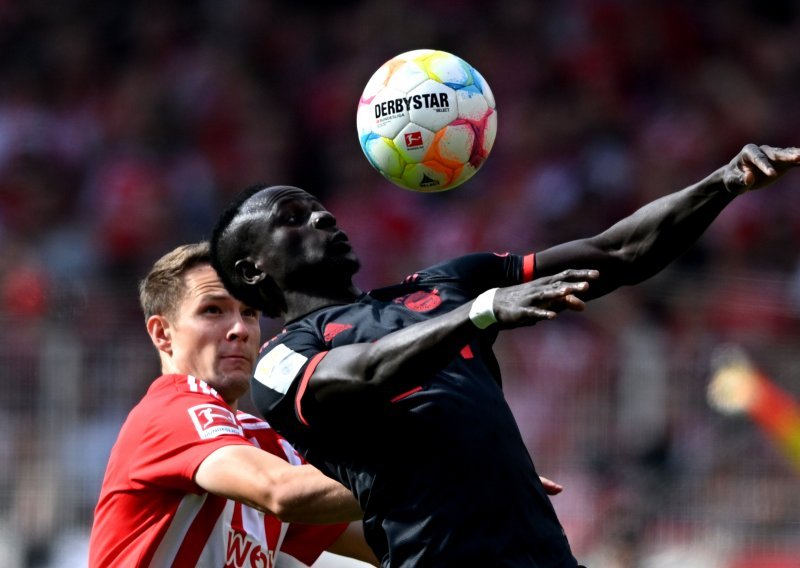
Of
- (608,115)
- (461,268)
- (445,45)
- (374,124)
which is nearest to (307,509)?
(461,268)

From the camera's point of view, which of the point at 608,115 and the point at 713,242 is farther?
the point at 608,115

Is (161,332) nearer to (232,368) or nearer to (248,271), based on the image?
(232,368)

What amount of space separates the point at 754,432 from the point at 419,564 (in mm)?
6244

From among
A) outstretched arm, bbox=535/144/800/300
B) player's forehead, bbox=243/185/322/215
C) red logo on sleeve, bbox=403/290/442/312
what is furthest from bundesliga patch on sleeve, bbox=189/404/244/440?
outstretched arm, bbox=535/144/800/300

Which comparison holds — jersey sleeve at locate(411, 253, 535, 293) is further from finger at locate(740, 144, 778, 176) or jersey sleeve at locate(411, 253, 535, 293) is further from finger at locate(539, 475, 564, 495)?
finger at locate(740, 144, 778, 176)

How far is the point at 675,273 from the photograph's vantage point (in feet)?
34.3

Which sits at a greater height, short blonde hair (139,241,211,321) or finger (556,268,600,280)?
finger (556,268,600,280)

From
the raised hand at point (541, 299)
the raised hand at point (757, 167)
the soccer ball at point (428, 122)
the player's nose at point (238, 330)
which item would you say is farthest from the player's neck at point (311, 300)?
the raised hand at point (757, 167)

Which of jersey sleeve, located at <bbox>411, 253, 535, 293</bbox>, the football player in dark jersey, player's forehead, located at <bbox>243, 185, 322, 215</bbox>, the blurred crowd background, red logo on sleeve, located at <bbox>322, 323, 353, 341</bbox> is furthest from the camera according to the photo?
the blurred crowd background

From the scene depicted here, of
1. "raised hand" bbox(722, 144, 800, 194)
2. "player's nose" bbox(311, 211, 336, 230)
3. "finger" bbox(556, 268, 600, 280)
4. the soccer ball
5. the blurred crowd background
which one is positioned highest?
the soccer ball

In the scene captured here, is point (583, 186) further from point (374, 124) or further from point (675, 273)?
point (374, 124)

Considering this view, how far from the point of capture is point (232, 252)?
5121 millimetres

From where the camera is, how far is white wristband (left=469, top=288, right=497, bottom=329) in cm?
402

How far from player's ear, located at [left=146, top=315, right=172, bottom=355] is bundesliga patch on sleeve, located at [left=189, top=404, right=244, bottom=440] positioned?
0.61 m
